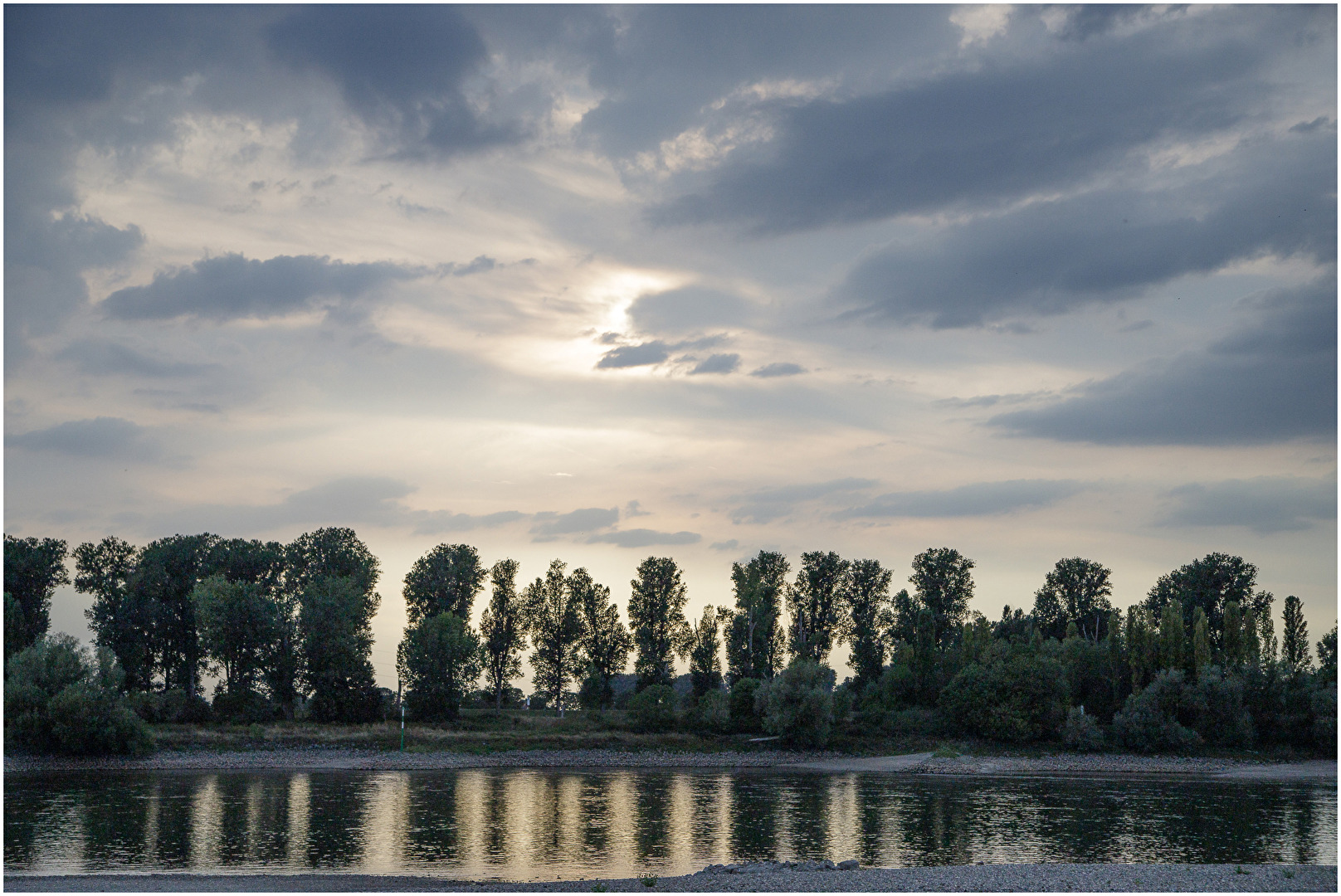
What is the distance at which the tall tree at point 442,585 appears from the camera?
378 ft

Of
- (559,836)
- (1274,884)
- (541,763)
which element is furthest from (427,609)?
(1274,884)

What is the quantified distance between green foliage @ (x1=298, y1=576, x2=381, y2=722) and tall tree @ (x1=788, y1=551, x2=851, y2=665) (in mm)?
55015

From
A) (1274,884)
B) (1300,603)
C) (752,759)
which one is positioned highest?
(1300,603)

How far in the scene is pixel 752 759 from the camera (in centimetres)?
8769

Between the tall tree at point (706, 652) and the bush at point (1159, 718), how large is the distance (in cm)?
4473

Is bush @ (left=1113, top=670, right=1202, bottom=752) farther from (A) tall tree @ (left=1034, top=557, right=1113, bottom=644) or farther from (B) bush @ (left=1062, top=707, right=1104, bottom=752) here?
(A) tall tree @ (left=1034, top=557, right=1113, bottom=644)

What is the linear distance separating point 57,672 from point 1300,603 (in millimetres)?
126250

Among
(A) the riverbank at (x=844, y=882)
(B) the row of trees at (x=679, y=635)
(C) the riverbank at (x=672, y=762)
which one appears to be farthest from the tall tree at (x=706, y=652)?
(A) the riverbank at (x=844, y=882)

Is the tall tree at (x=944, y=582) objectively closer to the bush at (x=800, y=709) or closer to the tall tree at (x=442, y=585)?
the bush at (x=800, y=709)

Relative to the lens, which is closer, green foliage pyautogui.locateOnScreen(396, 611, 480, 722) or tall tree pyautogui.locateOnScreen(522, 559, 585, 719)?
green foliage pyautogui.locateOnScreen(396, 611, 480, 722)

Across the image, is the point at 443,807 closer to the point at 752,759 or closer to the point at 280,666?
the point at 752,759

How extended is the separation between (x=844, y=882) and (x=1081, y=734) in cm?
6949

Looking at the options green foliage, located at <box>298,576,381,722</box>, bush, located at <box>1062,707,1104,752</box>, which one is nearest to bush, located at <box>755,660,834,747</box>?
bush, located at <box>1062,707,1104,752</box>

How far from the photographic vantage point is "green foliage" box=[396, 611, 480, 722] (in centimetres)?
9500
